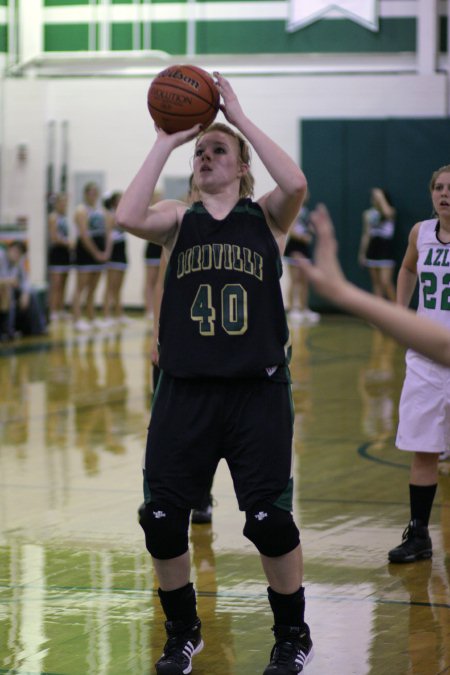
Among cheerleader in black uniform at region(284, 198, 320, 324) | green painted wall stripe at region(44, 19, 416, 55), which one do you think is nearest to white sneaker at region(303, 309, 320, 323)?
cheerleader in black uniform at region(284, 198, 320, 324)

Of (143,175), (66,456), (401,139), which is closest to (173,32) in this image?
(401,139)

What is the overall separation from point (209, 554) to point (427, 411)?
1.23m

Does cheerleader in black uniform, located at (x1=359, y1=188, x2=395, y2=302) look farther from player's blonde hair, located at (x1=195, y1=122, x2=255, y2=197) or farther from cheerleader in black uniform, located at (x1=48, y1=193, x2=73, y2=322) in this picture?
player's blonde hair, located at (x1=195, y1=122, x2=255, y2=197)

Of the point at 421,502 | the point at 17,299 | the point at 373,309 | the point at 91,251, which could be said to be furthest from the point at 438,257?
the point at 91,251

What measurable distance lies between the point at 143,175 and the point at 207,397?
775 millimetres

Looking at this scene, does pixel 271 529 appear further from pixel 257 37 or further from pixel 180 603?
pixel 257 37

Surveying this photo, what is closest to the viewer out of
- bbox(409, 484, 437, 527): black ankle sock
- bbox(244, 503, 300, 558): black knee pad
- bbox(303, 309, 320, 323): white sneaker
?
bbox(244, 503, 300, 558): black knee pad

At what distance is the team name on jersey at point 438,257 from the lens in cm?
578

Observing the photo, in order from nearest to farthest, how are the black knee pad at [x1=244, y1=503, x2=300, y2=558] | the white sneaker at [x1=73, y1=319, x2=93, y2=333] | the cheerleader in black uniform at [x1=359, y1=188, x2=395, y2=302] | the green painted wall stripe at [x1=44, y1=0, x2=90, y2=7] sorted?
the black knee pad at [x1=244, y1=503, x2=300, y2=558]
the white sneaker at [x1=73, y1=319, x2=93, y2=333]
the cheerleader in black uniform at [x1=359, y1=188, x2=395, y2=302]
the green painted wall stripe at [x1=44, y1=0, x2=90, y2=7]

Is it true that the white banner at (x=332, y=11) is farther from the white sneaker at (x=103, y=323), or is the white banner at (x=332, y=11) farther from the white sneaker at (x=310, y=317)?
the white sneaker at (x=103, y=323)

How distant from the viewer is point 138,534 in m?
6.32

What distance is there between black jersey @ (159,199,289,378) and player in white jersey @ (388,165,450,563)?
1.56 m

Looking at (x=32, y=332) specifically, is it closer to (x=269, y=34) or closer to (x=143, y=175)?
(x=269, y=34)

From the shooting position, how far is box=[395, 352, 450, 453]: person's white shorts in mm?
5680
